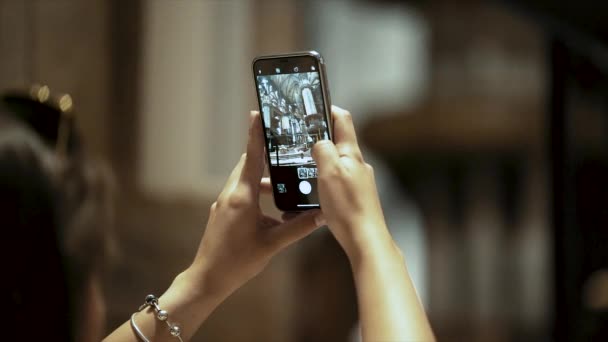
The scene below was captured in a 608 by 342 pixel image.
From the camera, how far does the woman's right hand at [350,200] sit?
1.57 feet

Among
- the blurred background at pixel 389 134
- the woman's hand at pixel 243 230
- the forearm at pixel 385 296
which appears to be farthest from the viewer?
the blurred background at pixel 389 134

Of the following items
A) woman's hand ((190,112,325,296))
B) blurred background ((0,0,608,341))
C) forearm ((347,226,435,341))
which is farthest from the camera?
blurred background ((0,0,608,341))

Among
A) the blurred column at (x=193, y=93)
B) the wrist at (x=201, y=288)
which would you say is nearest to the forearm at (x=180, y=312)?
the wrist at (x=201, y=288)

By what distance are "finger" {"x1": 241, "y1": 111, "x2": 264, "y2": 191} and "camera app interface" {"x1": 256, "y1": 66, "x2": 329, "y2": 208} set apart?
0.01 meters

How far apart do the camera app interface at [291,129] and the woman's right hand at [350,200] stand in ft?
0.24

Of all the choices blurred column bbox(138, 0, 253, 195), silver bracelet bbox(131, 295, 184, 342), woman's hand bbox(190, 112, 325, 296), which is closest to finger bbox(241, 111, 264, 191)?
woman's hand bbox(190, 112, 325, 296)

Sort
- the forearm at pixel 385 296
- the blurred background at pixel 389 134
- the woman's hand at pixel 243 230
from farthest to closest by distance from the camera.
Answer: the blurred background at pixel 389 134, the woman's hand at pixel 243 230, the forearm at pixel 385 296

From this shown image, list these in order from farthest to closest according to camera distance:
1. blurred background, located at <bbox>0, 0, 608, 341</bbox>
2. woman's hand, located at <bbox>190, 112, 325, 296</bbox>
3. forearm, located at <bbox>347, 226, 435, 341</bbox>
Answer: blurred background, located at <bbox>0, 0, 608, 341</bbox>, woman's hand, located at <bbox>190, 112, 325, 296</bbox>, forearm, located at <bbox>347, 226, 435, 341</bbox>

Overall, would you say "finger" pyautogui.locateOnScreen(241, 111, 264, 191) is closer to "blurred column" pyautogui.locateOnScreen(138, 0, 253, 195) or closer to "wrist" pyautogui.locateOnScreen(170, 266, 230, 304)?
"wrist" pyautogui.locateOnScreen(170, 266, 230, 304)

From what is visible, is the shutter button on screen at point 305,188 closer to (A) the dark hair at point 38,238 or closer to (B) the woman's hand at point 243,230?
(B) the woman's hand at point 243,230

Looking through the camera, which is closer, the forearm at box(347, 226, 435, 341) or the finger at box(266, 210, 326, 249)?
the forearm at box(347, 226, 435, 341)

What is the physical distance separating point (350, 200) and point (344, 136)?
6cm

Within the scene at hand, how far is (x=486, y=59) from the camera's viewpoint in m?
2.25

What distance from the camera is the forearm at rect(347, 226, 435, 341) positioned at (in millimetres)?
438
